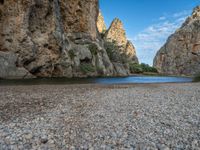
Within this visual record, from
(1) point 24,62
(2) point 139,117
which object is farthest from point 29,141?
(1) point 24,62

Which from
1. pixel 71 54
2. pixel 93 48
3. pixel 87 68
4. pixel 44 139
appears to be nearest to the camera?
pixel 44 139

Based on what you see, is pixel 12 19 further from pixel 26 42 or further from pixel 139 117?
pixel 139 117

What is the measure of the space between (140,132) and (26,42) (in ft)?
141

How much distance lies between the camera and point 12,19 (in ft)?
148

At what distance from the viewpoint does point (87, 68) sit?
208 ft

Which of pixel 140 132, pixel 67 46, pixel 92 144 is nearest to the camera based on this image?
pixel 92 144

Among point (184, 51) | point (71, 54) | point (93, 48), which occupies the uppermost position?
point (184, 51)

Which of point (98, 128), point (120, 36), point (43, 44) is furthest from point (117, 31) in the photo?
point (98, 128)

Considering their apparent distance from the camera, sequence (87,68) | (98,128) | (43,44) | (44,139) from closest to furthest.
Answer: (44,139) → (98,128) → (43,44) → (87,68)

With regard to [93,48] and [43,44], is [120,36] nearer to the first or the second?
[93,48]

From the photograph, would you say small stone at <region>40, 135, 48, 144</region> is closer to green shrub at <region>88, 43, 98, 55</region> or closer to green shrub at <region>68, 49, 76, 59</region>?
green shrub at <region>68, 49, 76, 59</region>

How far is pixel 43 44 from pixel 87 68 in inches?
651

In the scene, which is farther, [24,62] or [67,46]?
[67,46]

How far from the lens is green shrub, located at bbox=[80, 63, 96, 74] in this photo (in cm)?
6205
